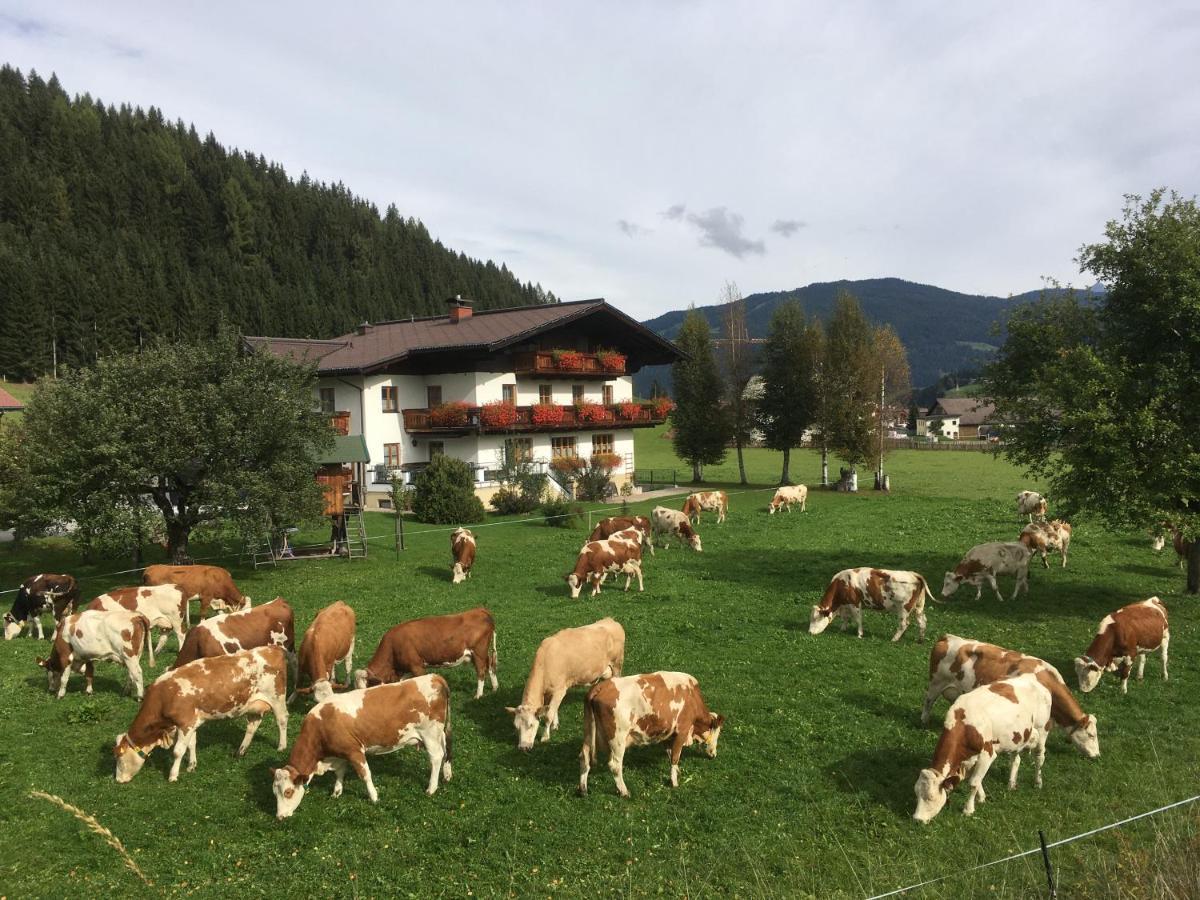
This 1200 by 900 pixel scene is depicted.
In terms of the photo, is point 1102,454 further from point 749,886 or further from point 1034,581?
point 749,886

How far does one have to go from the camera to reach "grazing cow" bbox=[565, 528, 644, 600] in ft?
60.5

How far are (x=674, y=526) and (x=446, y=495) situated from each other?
11.1 metres

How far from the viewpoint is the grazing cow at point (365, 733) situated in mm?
8529

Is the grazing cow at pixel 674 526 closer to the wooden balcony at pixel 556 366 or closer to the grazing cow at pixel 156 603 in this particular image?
the grazing cow at pixel 156 603

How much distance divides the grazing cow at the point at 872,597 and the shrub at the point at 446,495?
1909cm

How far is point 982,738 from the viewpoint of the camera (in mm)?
8359

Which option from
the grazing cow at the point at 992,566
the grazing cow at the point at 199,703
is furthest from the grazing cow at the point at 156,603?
the grazing cow at the point at 992,566

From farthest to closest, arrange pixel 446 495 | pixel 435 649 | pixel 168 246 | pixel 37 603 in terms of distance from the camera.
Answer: pixel 168 246 < pixel 446 495 < pixel 37 603 < pixel 435 649

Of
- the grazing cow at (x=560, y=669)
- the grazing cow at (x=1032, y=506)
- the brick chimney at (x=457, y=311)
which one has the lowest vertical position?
the grazing cow at (x=1032, y=506)

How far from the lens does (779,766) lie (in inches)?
368

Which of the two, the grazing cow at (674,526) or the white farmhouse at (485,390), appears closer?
the grazing cow at (674,526)

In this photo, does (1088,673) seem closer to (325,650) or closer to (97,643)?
(325,650)

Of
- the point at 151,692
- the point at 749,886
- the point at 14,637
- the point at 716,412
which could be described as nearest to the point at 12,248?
the point at 716,412

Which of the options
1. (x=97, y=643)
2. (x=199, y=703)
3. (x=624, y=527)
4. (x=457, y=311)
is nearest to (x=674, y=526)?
(x=624, y=527)
